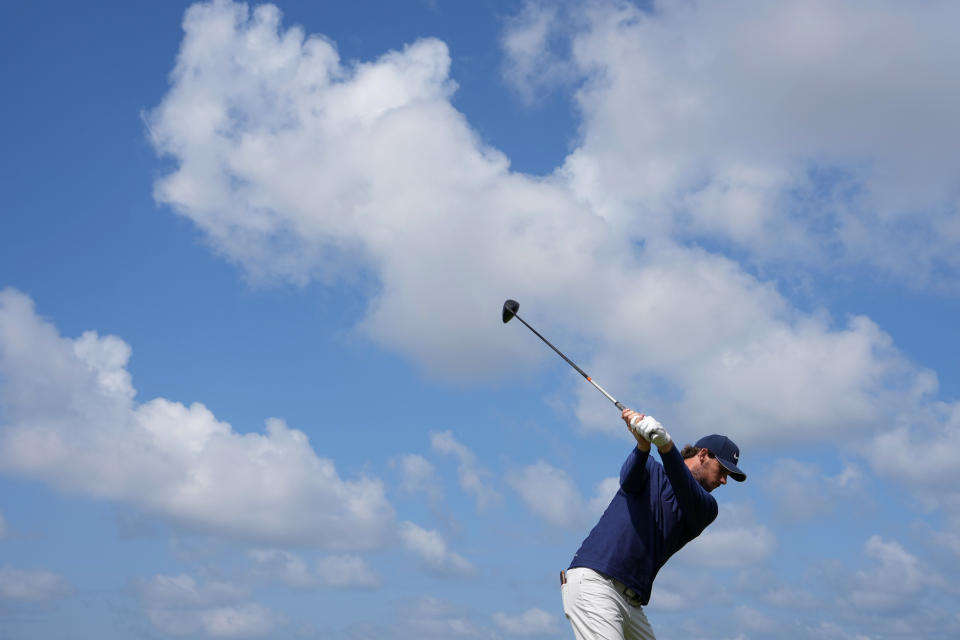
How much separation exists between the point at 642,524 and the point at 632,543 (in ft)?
0.64

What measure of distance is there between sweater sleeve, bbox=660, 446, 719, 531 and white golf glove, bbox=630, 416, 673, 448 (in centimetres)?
14

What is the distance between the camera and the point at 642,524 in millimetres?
8641

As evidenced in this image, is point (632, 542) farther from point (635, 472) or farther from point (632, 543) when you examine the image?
point (635, 472)

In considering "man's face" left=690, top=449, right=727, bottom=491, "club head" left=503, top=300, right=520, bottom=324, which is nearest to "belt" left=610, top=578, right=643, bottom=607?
"man's face" left=690, top=449, right=727, bottom=491

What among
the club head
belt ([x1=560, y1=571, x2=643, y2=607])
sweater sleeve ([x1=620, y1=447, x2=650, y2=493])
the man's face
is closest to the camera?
sweater sleeve ([x1=620, y1=447, x2=650, y2=493])

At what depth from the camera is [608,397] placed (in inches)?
377

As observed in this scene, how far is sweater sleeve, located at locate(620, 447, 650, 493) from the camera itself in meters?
8.38

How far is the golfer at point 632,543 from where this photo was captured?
8438 mm

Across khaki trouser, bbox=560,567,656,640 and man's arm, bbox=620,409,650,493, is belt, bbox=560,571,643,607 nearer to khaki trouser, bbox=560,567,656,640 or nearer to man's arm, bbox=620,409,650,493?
khaki trouser, bbox=560,567,656,640

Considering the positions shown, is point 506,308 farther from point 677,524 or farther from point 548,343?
point 677,524

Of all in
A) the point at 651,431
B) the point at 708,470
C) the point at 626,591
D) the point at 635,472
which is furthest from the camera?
the point at 708,470

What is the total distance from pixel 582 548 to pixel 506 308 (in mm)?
4157

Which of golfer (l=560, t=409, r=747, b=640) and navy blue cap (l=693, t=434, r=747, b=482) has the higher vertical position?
navy blue cap (l=693, t=434, r=747, b=482)

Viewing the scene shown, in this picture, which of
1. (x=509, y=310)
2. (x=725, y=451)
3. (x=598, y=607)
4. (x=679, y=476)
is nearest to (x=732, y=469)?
(x=725, y=451)
